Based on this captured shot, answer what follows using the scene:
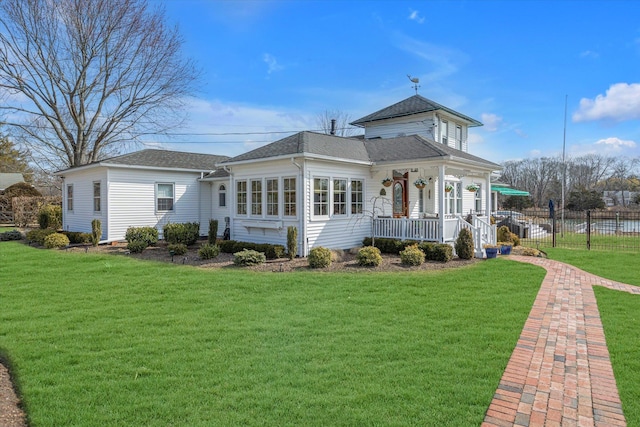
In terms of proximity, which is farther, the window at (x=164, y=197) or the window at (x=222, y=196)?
the window at (x=222, y=196)

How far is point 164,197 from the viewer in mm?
17594

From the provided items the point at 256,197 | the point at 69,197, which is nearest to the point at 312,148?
the point at 256,197

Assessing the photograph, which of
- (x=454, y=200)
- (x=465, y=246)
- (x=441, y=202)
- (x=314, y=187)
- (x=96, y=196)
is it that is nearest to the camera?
(x=465, y=246)

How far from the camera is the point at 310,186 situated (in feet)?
40.8

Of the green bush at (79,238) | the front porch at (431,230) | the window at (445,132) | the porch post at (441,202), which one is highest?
the window at (445,132)

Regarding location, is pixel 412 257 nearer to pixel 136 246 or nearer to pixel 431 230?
pixel 431 230

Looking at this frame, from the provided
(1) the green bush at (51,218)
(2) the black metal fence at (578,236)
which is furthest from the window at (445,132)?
(1) the green bush at (51,218)

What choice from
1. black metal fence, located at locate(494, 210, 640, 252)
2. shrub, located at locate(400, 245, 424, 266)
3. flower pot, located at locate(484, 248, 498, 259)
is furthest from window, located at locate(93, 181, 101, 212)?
black metal fence, located at locate(494, 210, 640, 252)

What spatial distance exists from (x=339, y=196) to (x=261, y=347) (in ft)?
29.0

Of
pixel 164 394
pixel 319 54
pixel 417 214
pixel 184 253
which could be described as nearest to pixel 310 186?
pixel 184 253

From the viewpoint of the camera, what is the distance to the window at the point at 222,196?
60.7 ft

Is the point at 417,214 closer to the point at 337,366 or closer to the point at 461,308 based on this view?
the point at 461,308

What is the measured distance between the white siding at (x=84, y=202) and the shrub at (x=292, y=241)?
8.76 m

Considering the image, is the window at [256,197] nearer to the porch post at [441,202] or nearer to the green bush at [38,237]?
the porch post at [441,202]
